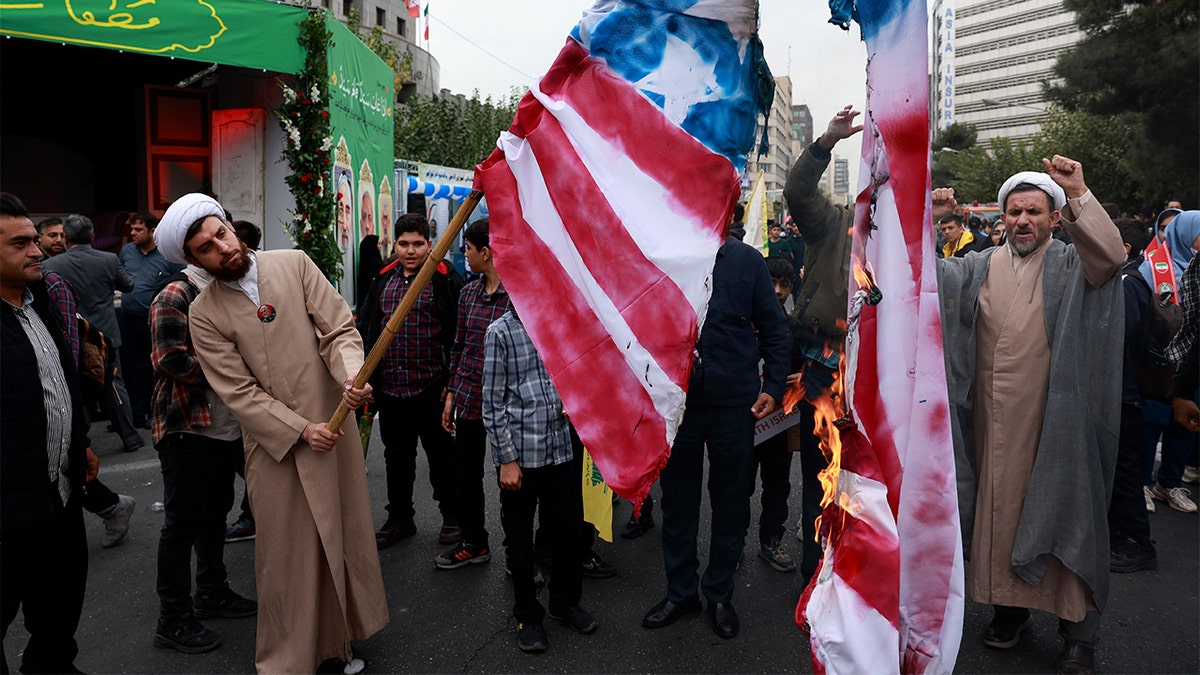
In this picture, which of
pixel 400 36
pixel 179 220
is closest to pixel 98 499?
pixel 179 220

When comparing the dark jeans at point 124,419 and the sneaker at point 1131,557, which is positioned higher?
the dark jeans at point 124,419

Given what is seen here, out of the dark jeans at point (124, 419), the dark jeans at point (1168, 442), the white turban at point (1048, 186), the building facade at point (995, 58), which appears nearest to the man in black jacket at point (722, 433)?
the white turban at point (1048, 186)

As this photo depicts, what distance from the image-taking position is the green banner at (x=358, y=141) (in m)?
8.38

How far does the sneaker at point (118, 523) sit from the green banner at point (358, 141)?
4.15 m

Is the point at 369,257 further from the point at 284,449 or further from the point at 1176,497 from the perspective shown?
the point at 1176,497

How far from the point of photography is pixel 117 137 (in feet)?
38.2

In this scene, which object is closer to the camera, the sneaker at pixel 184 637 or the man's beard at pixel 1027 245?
the man's beard at pixel 1027 245

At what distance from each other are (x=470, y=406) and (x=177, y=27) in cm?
495

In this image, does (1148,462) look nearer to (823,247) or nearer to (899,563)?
(823,247)

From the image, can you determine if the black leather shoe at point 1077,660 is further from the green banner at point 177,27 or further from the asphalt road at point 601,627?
the green banner at point 177,27

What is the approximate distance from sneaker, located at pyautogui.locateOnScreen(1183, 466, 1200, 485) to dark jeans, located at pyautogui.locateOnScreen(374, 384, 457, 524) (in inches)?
214

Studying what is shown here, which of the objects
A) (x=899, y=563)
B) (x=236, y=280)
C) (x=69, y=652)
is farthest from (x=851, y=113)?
(x=69, y=652)

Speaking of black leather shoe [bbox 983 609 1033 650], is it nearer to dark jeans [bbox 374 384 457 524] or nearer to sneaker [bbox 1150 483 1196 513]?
sneaker [bbox 1150 483 1196 513]

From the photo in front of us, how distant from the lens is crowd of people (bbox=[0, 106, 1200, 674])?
2.96 metres
